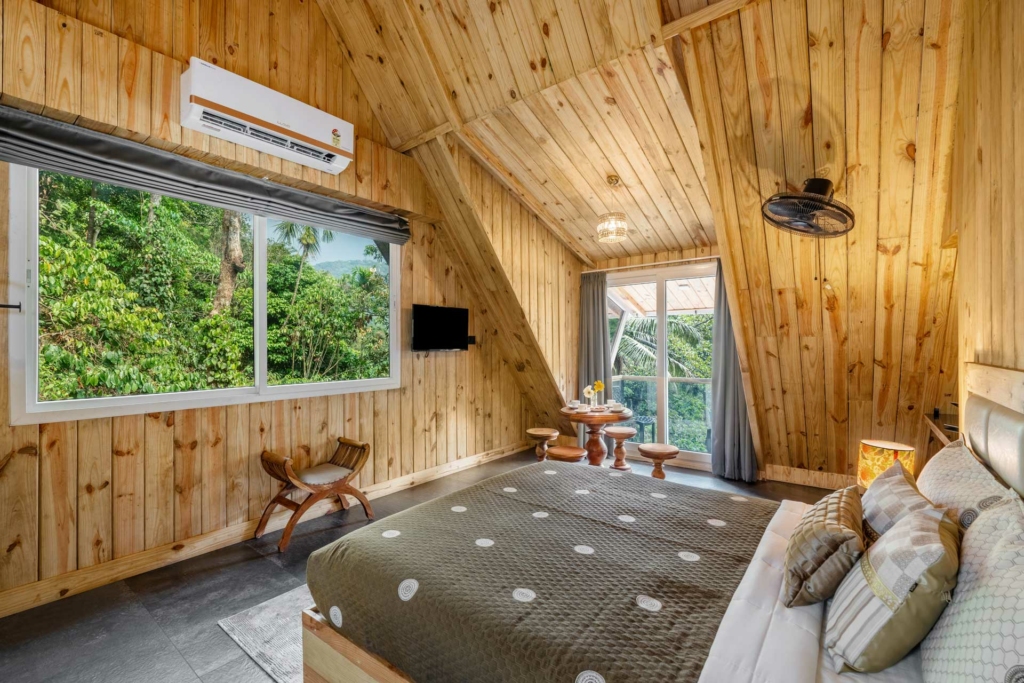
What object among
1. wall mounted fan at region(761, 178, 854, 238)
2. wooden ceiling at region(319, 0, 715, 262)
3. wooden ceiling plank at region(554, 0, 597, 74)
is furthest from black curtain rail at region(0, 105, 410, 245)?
wall mounted fan at region(761, 178, 854, 238)

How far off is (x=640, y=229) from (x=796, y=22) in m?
2.16

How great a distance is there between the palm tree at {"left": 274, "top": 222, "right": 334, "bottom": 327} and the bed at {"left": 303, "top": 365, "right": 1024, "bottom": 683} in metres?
2.17

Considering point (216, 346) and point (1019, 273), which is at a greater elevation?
point (1019, 273)

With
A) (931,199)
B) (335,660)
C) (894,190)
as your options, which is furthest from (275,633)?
(931,199)

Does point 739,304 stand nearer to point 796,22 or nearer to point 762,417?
point 762,417

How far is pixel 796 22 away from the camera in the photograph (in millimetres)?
2164

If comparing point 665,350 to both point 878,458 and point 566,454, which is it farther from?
point 878,458

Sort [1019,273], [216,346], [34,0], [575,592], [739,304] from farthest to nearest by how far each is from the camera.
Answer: [739,304] → [216,346] → [34,0] → [1019,273] → [575,592]

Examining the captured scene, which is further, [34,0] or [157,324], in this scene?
[157,324]

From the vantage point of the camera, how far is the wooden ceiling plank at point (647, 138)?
8.89 feet

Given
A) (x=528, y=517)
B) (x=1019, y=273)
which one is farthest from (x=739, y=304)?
(x=528, y=517)

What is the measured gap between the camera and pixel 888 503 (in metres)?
1.38

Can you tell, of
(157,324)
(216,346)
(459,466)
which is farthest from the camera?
(459,466)

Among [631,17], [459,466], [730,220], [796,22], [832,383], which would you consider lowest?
[459,466]
